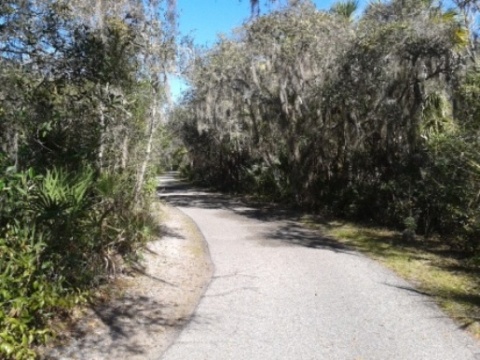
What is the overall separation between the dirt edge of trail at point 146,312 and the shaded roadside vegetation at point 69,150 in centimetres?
35

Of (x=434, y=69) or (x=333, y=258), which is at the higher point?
(x=434, y=69)

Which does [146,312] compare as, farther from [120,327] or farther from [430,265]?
[430,265]

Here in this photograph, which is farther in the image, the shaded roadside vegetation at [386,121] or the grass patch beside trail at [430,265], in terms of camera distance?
the shaded roadside vegetation at [386,121]

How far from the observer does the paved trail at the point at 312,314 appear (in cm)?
496

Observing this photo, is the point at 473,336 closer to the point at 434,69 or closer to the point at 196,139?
Result: the point at 434,69

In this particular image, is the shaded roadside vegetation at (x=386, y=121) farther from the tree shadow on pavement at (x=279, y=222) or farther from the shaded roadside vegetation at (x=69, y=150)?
the shaded roadside vegetation at (x=69, y=150)

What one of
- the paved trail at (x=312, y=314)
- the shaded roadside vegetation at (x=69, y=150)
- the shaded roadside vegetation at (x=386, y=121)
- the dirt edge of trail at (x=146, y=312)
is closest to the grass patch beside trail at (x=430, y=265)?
the shaded roadside vegetation at (x=386, y=121)

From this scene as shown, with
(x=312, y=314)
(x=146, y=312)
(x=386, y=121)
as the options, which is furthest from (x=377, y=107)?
(x=146, y=312)

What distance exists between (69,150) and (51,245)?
7.01 ft

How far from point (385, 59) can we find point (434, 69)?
4.54 feet

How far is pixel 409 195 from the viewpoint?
1304cm

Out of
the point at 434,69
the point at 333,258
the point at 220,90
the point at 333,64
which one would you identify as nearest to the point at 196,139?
the point at 220,90

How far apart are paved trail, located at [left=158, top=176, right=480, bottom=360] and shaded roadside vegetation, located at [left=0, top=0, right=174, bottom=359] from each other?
1609 mm

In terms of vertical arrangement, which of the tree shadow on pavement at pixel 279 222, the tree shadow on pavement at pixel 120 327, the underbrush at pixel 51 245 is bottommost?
the tree shadow on pavement at pixel 120 327
